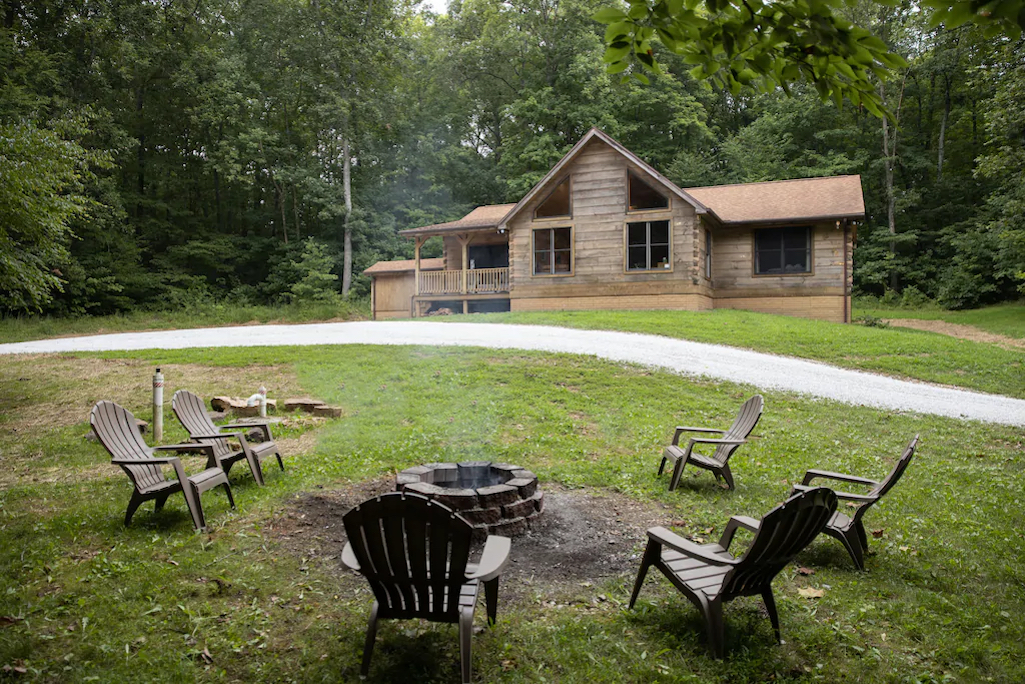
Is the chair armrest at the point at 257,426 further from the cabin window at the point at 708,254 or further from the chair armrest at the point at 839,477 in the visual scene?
the cabin window at the point at 708,254

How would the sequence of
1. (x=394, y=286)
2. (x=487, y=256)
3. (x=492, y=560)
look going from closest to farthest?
(x=492, y=560)
(x=487, y=256)
(x=394, y=286)

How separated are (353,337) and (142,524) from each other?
1083 centimetres

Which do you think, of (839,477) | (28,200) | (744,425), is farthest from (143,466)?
Answer: (28,200)

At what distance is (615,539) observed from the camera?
5.05 m

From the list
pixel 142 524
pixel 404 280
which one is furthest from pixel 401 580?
pixel 404 280

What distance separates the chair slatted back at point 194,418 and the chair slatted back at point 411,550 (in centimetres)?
360

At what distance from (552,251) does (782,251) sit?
7.77 metres

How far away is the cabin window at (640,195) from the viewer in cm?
2120

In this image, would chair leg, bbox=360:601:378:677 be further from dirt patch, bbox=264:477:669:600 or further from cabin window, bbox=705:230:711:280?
cabin window, bbox=705:230:711:280

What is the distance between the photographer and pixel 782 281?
858 inches

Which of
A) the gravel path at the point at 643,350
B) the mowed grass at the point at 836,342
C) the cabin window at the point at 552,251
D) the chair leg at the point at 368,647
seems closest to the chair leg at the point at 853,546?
the chair leg at the point at 368,647

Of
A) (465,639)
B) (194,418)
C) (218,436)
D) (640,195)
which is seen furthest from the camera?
(640,195)

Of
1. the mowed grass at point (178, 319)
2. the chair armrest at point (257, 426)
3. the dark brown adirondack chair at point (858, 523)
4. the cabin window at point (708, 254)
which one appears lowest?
the dark brown adirondack chair at point (858, 523)

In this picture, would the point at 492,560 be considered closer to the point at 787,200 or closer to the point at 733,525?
the point at 733,525
